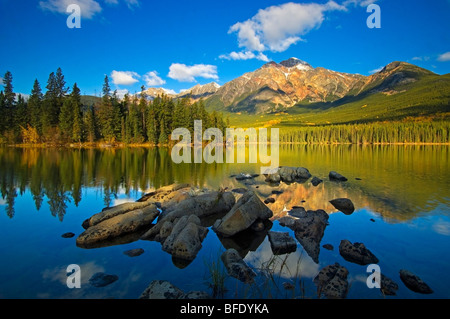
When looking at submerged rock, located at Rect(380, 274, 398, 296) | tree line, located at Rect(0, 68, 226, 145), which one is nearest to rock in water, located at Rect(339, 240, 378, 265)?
submerged rock, located at Rect(380, 274, 398, 296)

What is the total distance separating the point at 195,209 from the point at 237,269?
24.9 feet

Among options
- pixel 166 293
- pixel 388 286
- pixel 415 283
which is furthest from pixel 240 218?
pixel 415 283

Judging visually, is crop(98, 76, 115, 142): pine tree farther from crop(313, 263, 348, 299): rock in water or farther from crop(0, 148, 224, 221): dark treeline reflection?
crop(313, 263, 348, 299): rock in water

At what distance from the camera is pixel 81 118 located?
8506cm

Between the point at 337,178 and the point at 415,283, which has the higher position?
the point at 337,178

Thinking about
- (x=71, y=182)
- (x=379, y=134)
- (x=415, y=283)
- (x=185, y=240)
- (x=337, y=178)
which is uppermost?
(x=379, y=134)

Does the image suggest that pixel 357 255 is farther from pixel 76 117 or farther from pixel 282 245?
pixel 76 117

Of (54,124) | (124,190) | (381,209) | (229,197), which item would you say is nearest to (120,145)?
(54,124)

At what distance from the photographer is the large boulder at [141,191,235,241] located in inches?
534

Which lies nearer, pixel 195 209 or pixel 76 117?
pixel 195 209

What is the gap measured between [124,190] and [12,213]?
894 cm

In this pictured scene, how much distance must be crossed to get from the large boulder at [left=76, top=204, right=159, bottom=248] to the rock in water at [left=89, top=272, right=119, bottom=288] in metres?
3.28

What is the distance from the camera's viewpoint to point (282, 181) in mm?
31891
